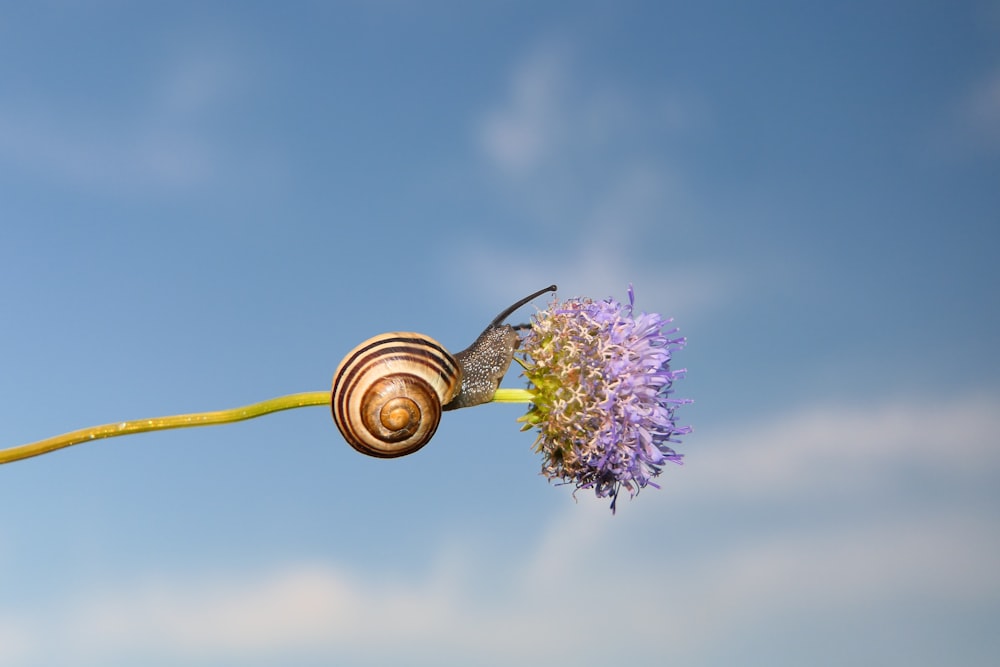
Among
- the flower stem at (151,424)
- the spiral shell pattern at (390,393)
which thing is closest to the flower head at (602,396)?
the spiral shell pattern at (390,393)

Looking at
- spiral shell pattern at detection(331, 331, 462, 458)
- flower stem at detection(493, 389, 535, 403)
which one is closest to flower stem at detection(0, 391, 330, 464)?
spiral shell pattern at detection(331, 331, 462, 458)

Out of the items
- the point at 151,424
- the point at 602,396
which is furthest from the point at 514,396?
the point at 151,424

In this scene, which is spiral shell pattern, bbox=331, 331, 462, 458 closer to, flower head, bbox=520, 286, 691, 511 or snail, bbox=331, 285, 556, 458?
snail, bbox=331, 285, 556, 458

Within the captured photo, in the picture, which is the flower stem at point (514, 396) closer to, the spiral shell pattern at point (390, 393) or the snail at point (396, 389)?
the snail at point (396, 389)

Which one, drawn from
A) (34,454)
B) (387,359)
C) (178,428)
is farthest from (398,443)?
(34,454)

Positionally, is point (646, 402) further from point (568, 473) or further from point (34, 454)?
point (34, 454)

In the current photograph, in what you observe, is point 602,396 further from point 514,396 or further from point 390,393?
point 390,393
